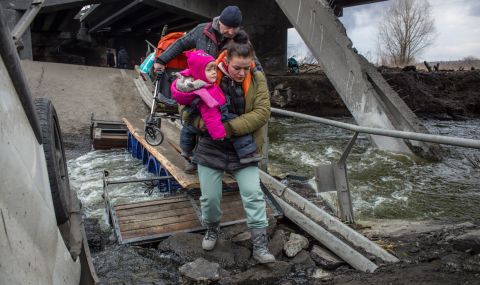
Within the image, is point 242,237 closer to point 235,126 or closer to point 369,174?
point 235,126

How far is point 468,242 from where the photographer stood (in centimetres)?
300

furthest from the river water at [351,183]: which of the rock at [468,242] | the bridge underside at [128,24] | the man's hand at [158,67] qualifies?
the bridge underside at [128,24]

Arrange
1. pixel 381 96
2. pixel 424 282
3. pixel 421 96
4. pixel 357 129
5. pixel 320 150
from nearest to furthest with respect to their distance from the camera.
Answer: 1. pixel 424 282
2. pixel 357 129
3. pixel 320 150
4. pixel 381 96
5. pixel 421 96

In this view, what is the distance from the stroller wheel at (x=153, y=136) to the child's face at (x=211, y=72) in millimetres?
2890

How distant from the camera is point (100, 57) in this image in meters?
34.2

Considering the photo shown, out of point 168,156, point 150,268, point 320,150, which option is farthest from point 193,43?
point 320,150

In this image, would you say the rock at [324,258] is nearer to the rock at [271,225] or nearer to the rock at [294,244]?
the rock at [294,244]

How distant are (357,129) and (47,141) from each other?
243 cm

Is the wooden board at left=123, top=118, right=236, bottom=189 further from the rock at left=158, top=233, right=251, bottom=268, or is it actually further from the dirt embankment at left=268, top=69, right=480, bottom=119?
the dirt embankment at left=268, top=69, right=480, bottom=119

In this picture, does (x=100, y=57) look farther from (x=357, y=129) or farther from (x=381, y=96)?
(x=357, y=129)

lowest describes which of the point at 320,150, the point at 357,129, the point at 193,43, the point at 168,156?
the point at 320,150

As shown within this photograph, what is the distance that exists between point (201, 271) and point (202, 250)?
0.42 metres

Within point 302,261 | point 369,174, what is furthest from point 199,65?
point 369,174

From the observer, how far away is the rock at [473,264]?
2.66 meters
